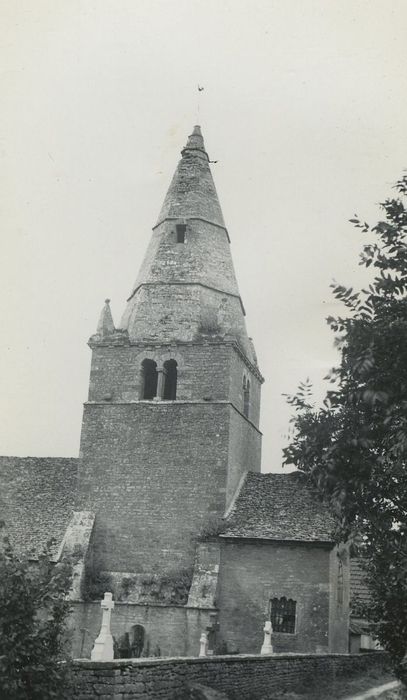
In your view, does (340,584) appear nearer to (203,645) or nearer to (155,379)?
(203,645)

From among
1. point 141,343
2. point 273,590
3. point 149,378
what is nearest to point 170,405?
point 149,378

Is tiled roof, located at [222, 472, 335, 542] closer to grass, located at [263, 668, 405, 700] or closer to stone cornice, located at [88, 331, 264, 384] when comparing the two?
grass, located at [263, 668, 405, 700]

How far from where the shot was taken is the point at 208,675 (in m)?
15.0

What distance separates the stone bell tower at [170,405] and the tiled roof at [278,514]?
78 cm

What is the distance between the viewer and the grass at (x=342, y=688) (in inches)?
698

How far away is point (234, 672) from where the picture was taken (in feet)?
53.1

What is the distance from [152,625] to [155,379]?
903cm

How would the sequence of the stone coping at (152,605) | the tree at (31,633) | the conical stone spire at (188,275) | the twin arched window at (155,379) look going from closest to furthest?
the tree at (31,633) → the stone coping at (152,605) → the twin arched window at (155,379) → the conical stone spire at (188,275)

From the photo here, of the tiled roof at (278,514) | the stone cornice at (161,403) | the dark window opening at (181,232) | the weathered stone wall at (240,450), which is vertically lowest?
the tiled roof at (278,514)

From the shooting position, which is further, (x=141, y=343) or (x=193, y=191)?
(x=193, y=191)

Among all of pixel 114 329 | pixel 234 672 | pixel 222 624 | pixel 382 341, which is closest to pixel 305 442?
pixel 382 341

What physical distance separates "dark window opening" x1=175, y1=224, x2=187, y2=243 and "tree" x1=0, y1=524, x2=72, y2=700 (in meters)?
22.3

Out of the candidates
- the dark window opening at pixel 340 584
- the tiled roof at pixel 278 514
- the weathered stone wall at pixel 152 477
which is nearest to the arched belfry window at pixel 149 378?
the weathered stone wall at pixel 152 477

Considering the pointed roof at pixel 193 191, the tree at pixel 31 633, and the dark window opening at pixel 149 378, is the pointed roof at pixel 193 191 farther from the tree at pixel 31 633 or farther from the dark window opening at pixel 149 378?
the tree at pixel 31 633
